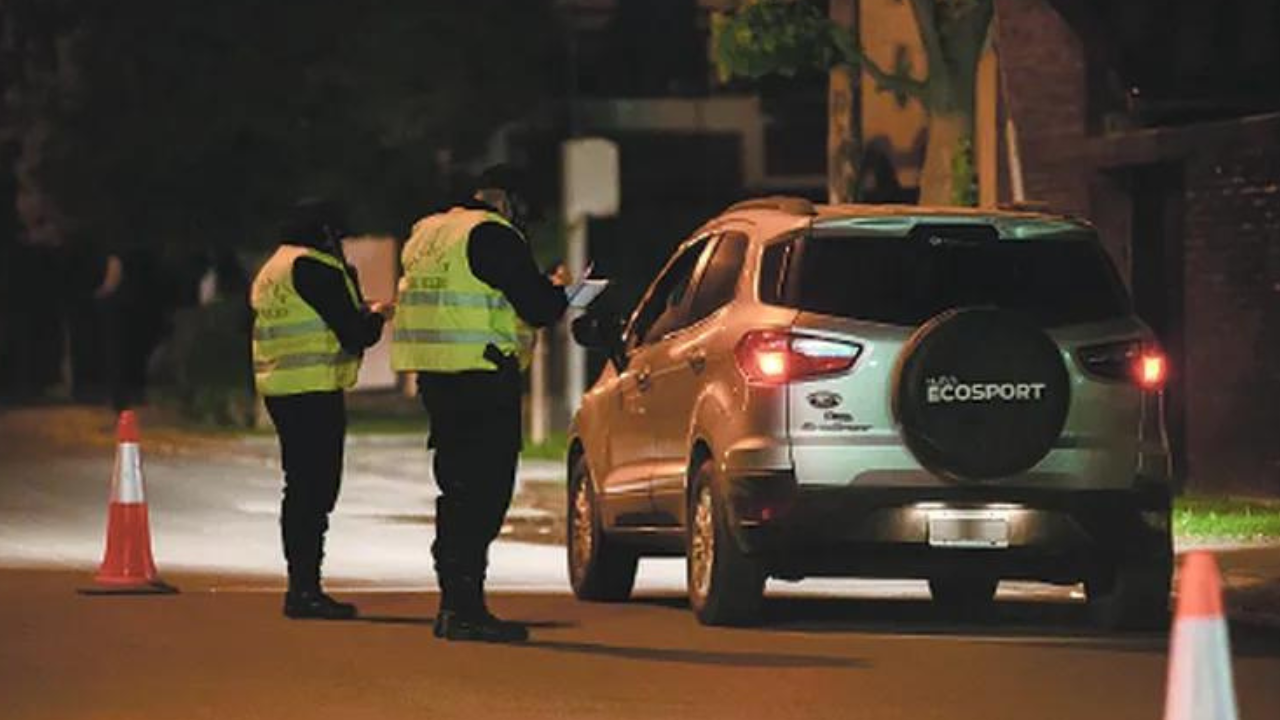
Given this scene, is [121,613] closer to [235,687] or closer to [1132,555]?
[235,687]

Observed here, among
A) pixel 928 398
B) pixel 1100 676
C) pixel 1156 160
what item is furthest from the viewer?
pixel 1156 160

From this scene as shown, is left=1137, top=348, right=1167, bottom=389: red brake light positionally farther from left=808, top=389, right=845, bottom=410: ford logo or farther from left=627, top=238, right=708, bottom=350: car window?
left=627, top=238, right=708, bottom=350: car window

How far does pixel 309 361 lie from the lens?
15.7m

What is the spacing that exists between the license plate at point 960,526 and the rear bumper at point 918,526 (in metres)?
0.02

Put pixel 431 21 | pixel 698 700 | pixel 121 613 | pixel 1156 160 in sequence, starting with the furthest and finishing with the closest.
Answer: pixel 431 21 → pixel 1156 160 → pixel 121 613 → pixel 698 700

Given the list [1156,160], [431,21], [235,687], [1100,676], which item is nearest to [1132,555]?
[1100,676]

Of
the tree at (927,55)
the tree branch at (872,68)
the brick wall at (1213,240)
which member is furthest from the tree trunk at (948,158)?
the brick wall at (1213,240)

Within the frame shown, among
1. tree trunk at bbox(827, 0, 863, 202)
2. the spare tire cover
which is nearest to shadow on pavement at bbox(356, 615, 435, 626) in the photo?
the spare tire cover

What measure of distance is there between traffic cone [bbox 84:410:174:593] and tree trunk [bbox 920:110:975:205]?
37.8ft

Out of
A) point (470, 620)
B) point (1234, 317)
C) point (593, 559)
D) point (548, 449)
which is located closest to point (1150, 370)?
point (470, 620)

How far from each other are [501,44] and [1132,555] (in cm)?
2764

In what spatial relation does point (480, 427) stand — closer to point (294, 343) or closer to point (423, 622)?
point (423, 622)

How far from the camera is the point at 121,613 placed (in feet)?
51.6

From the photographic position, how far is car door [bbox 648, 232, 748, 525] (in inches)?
601
